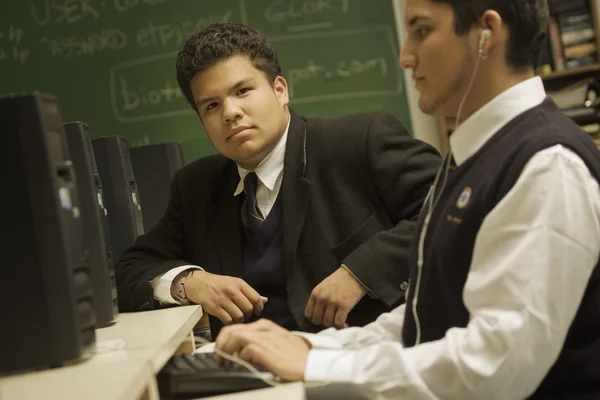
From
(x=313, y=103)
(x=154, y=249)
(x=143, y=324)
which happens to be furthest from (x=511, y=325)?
(x=313, y=103)

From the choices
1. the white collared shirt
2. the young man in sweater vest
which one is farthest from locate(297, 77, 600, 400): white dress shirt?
the white collared shirt

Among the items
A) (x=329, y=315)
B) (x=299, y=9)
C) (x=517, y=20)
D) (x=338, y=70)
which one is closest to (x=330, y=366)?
(x=517, y=20)

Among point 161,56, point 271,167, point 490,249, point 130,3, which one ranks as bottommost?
point 490,249

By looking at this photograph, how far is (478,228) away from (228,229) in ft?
3.30

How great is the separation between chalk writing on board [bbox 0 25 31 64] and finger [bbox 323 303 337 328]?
239 cm

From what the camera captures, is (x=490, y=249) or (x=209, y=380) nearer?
(x=490, y=249)

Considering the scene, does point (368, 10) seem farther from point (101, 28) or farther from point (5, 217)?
point (5, 217)

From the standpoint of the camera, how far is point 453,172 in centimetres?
119

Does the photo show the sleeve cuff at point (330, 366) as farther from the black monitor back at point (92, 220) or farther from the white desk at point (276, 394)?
the black monitor back at point (92, 220)

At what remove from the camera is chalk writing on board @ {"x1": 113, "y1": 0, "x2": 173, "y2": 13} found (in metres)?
3.53

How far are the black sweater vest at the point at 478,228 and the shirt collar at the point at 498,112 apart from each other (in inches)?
0.6

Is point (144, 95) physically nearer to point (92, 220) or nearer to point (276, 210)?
point (276, 210)

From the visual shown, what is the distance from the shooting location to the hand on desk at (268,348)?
1.10 meters

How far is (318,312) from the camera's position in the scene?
1737 mm
